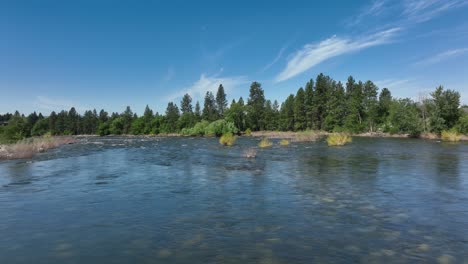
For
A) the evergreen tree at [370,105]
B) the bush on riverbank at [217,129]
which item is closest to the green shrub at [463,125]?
the evergreen tree at [370,105]

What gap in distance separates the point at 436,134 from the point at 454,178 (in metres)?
46.6

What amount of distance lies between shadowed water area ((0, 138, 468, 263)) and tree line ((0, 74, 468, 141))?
117ft

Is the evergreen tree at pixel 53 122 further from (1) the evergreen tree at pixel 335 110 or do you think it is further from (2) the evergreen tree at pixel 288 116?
(1) the evergreen tree at pixel 335 110

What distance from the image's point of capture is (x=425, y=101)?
59281 mm

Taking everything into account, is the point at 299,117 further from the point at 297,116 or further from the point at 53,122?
the point at 53,122

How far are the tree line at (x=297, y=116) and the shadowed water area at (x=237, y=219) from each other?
3555 cm

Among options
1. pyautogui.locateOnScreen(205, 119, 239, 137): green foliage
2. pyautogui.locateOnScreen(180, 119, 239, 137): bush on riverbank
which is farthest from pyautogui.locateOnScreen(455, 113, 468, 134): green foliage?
pyautogui.locateOnScreen(205, 119, 239, 137): green foliage

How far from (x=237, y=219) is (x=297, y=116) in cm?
8831

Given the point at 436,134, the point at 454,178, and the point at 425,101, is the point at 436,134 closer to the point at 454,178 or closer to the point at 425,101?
the point at 425,101

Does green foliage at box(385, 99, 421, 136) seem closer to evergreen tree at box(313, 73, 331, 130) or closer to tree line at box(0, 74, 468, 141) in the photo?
tree line at box(0, 74, 468, 141)

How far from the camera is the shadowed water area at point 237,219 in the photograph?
6438 mm

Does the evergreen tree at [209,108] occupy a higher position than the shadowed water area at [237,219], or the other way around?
the evergreen tree at [209,108]

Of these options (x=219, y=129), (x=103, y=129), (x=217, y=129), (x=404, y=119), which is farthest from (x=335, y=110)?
(x=103, y=129)

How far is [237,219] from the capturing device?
8.89m
